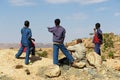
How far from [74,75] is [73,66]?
0.85 metres

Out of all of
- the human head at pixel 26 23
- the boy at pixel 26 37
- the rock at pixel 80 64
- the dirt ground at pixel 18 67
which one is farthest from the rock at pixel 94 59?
the human head at pixel 26 23

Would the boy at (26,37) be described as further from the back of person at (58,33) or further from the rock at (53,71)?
the rock at (53,71)

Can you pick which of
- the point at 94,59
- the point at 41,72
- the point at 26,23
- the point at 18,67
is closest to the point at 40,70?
the point at 41,72

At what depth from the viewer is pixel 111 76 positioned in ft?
55.9

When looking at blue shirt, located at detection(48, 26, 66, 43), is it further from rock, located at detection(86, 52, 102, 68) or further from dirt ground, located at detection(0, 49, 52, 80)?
rock, located at detection(86, 52, 102, 68)

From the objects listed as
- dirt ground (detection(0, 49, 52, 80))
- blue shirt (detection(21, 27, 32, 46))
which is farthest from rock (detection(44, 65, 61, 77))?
blue shirt (detection(21, 27, 32, 46))

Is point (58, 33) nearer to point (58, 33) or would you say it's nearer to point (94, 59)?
point (58, 33)

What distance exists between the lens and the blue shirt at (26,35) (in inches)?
677

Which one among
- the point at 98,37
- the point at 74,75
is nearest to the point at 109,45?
the point at 98,37

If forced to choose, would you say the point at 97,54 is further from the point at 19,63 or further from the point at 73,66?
the point at 19,63

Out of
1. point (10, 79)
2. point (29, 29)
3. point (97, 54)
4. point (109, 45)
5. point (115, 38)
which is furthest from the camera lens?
point (115, 38)

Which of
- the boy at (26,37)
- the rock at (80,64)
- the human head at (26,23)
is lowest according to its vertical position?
the rock at (80,64)

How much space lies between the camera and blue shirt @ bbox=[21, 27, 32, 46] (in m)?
17.2

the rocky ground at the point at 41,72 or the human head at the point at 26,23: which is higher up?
the human head at the point at 26,23
